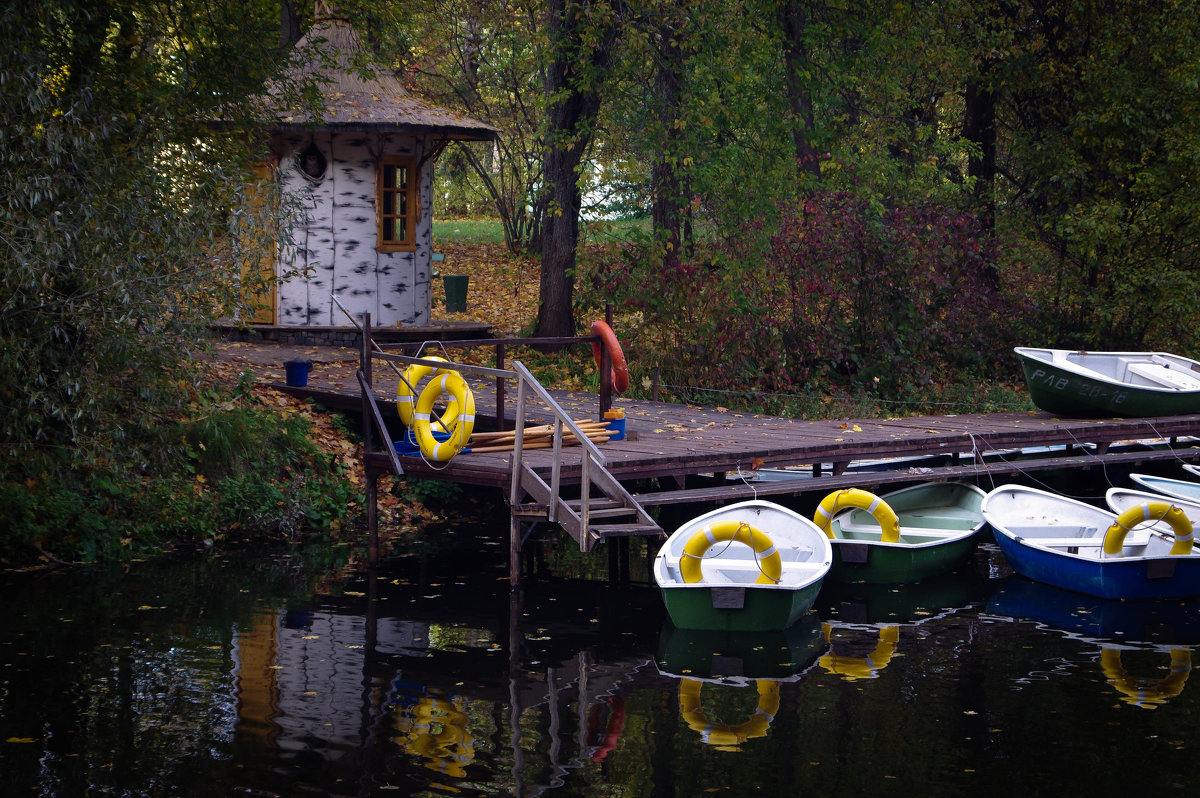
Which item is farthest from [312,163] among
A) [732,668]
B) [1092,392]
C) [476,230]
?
[476,230]

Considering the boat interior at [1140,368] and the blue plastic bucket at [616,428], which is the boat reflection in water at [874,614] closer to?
the blue plastic bucket at [616,428]

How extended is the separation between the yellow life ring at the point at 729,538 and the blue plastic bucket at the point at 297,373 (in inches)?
298

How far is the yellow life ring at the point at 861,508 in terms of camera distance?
12703 millimetres

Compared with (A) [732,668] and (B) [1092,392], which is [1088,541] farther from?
(A) [732,668]

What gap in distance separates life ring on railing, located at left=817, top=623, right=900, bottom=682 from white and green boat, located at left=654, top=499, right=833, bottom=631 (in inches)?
21.0

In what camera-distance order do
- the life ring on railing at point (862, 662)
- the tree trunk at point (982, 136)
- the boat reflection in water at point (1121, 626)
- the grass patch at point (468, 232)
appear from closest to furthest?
the boat reflection in water at point (1121, 626) < the life ring on railing at point (862, 662) < the tree trunk at point (982, 136) < the grass patch at point (468, 232)

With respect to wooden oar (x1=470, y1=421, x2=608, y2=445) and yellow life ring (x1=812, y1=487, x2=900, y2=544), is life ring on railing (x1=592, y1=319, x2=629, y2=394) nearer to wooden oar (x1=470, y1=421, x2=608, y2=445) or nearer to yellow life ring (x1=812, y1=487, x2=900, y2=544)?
wooden oar (x1=470, y1=421, x2=608, y2=445)

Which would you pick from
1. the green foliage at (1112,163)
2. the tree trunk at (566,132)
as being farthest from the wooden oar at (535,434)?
the green foliage at (1112,163)

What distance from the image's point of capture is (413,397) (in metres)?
12.6

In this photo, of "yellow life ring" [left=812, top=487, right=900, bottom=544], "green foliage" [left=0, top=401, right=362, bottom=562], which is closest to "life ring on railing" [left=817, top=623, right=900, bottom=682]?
"yellow life ring" [left=812, top=487, right=900, bottom=544]

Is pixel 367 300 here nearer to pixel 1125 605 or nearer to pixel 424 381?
pixel 424 381

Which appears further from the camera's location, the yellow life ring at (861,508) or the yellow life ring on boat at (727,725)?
the yellow life ring at (861,508)

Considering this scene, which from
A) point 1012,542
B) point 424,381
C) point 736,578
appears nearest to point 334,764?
point 736,578

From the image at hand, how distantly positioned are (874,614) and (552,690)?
12.5 ft
